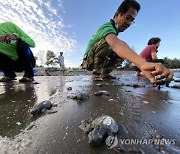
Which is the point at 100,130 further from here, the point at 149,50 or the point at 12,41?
the point at 149,50

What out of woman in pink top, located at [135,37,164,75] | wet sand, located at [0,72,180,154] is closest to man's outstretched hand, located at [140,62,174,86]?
wet sand, located at [0,72,180,154]

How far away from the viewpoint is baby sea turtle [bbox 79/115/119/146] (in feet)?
3.57

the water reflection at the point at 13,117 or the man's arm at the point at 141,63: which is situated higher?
the man's arm at the point at 141,63

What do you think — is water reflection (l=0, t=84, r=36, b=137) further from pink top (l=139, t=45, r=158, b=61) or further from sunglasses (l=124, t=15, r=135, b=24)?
pink top (l=139, t=45, r=158, b=61)

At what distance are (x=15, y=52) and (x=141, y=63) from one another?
12.4 ft

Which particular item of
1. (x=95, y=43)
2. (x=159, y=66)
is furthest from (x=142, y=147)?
(x=95, y=43)

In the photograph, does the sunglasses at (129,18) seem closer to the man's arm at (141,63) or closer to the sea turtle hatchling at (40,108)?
the man's arm at (141,63)

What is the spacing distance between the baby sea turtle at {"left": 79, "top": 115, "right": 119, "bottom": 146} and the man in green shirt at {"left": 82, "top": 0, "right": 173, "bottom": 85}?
392mm

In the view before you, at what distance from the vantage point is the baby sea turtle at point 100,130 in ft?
3.57

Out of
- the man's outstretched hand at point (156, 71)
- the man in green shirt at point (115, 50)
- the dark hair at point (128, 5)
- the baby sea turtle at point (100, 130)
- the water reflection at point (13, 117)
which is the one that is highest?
the dark hair at point (128, 5)

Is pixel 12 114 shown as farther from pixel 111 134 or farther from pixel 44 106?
pixel 111 134

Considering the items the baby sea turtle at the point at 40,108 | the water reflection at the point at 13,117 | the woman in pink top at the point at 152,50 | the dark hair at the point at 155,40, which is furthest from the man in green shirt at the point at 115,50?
the dark hair at the point at 155,40

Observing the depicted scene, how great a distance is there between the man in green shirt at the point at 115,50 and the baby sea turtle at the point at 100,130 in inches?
15.4

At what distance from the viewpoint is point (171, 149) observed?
40.8 inches
